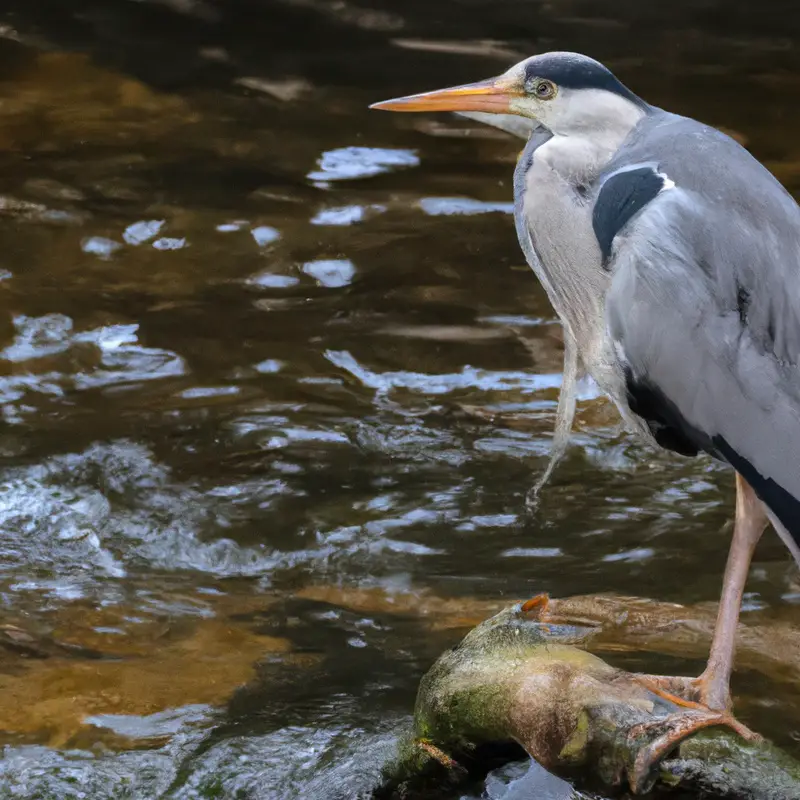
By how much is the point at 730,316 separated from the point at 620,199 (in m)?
0.35

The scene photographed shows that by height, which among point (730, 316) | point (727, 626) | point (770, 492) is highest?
point (730, 316)

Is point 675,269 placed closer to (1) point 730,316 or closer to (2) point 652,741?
(1) point 730,316

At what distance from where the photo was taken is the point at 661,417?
3.17 meters

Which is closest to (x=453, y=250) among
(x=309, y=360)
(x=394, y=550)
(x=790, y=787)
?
(x=309, y=360)

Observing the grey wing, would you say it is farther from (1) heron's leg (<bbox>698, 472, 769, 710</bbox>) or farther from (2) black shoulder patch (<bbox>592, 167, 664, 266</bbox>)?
(1) heron's leg (<bbox>698, 472, 769, 710</bbox>)

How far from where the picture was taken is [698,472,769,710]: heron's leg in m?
2.99

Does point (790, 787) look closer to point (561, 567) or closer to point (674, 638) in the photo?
point (674, 638)

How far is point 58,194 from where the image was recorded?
256 inches

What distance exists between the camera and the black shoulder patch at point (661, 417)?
10.0ft

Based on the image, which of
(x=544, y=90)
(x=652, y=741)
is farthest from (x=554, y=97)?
(x=652, y=741)

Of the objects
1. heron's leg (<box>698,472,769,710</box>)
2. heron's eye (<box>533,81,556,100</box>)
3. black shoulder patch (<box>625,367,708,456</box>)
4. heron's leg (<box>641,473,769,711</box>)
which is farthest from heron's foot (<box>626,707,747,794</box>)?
heron's eye (<box>533,81,556,100</box>)

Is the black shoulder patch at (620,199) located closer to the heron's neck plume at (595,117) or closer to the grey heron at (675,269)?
the grey heron at (675,269)

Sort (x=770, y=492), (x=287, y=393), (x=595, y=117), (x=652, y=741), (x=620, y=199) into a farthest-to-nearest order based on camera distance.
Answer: (x=287, y=393) → (x=595, y=117) → (x=620, y=199) → (x=770, y=492) → (x=652, y=741)

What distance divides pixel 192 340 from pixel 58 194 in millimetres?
1425
